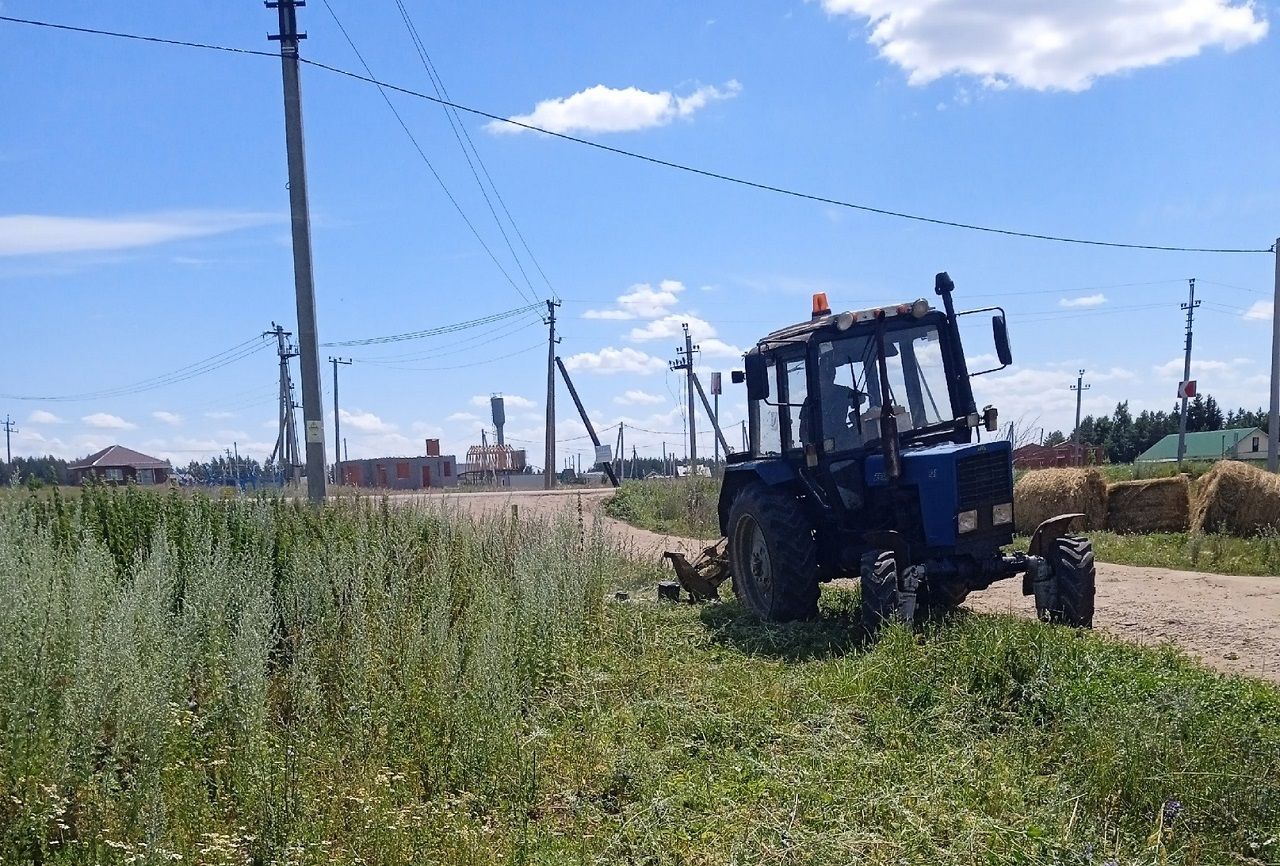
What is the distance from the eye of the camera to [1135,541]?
1506 cm

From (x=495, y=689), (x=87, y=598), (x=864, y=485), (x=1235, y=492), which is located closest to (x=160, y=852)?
(x=495, y=689)

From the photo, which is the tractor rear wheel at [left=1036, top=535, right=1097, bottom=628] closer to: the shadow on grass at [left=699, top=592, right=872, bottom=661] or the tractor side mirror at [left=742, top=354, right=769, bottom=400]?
the shadow on grass at [left=699, top=592, right=872, bottom=661]

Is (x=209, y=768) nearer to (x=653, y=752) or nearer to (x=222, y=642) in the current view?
(x=222, y=642)

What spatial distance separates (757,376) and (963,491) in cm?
187

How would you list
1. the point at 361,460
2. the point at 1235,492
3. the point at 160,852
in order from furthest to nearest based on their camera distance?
the point at 361,460 < the point at 1235,492 < the point at 160,852

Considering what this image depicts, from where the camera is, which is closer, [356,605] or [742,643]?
[356,605]

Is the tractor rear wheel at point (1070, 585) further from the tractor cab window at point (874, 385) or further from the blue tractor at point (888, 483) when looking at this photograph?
the tractor cab window at point (874, 385)

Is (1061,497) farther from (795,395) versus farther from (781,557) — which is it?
(781,557)

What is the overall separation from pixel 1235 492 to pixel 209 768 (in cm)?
1514

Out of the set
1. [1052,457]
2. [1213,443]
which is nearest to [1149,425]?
[1213,443]

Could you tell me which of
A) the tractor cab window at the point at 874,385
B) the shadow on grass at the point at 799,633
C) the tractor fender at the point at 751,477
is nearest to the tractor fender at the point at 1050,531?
the tractor cab window at the point at 874,385

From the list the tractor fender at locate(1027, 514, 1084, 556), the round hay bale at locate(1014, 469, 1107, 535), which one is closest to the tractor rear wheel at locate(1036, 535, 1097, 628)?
the tractor fender at locate(1027, 514, 1084, 556)

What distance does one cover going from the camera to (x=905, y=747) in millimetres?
5164

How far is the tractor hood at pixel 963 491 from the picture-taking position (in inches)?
296
